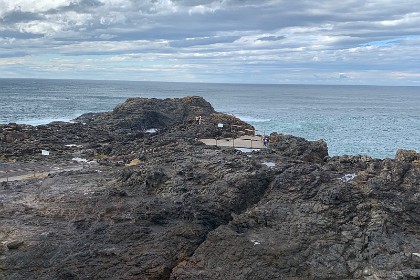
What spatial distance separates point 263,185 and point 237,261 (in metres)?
5.67

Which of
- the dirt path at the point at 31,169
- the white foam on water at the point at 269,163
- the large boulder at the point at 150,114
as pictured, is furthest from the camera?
the large boulder at the point at 150,114

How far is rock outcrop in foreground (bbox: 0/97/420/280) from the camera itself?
15.0m

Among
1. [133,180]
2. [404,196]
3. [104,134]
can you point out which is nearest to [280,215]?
[404,196]

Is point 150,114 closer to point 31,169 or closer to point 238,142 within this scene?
point 238,142

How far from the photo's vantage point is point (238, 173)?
20.9m

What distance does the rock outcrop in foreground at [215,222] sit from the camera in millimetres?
15016

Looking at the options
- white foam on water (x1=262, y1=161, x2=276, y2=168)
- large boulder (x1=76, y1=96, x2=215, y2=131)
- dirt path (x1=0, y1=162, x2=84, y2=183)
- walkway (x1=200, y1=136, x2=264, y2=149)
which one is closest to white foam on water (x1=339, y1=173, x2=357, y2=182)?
white foam on water (x1=262, y1=161, x2=276, y2=168)

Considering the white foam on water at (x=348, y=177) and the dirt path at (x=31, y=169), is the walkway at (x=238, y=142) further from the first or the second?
the white foam on water at (x=348, y=177)

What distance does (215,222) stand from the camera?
59.8 feet

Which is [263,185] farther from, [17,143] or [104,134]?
[104,134]

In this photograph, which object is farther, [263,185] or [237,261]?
[263,185]

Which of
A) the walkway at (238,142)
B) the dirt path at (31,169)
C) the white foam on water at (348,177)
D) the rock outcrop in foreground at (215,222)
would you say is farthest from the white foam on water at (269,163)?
the dirt path at (31,169)

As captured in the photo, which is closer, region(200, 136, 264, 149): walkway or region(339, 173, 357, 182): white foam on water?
region(339, 173, 357, 182): white foam on water

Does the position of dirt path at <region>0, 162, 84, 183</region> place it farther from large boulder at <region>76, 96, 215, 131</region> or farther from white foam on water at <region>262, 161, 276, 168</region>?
large boulder at <region>76, 96, 215, 131</region>
